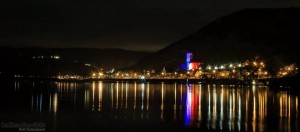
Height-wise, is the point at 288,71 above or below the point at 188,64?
below

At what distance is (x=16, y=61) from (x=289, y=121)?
13655 centimetres

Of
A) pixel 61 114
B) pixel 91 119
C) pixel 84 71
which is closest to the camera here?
pixel 91 119

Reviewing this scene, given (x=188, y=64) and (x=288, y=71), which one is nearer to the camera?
(x=288, y=71)

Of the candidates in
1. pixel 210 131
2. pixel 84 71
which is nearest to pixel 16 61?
pixel 84 71

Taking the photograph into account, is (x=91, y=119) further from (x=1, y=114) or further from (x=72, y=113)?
(x=1, y=114)

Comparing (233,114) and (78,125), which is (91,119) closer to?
(78,125)

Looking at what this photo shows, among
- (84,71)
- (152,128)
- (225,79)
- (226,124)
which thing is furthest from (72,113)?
(84,71)

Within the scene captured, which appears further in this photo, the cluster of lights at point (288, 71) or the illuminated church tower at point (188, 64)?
the illuminated church tower at point (188, 64)

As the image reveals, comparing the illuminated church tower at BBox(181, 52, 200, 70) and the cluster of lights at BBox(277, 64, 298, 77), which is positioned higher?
the illuminated church tower at BBox(181, 52, 200, 70)

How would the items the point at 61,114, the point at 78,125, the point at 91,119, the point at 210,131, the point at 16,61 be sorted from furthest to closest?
the point at 16,61 → the point at 61,114 → the point at 91,119 → the point at 78,125 → the point at 210,131

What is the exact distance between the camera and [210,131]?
20.1 metres

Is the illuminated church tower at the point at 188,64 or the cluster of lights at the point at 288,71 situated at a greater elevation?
the illuminated church tower at the point at 188,64

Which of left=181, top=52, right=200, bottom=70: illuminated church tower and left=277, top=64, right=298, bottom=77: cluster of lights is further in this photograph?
left=181, top=52, right=200, bottom=70: illuminated church tower

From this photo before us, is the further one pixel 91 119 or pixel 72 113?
pixel 72 113
